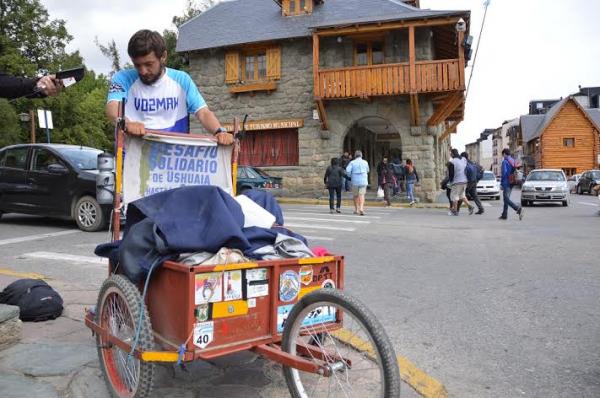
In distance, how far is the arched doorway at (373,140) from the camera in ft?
83.0

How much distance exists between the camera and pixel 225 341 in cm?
248

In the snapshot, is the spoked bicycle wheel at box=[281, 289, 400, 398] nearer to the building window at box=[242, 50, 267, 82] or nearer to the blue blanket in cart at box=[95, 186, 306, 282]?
the blue blanket in cart at box=[95, 186, 306, 282]

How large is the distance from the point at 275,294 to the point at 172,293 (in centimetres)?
50

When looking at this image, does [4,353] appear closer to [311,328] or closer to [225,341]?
[225,341]

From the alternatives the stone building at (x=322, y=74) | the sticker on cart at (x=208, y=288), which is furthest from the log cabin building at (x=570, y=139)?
the sticker on cart at (x=208, y=288)

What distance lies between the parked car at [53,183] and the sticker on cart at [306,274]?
7.13 metres

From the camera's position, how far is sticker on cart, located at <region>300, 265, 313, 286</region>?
2699 millimetres

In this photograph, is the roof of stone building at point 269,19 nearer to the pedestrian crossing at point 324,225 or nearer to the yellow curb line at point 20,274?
the pedestrian crossing at point 324,225

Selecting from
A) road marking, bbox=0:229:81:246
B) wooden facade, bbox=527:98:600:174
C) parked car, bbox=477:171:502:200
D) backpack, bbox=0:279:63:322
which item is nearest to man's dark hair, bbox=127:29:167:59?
backpack, bbox=0:279:63:322

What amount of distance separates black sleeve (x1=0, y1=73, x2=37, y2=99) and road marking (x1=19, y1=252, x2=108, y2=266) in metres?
3.91

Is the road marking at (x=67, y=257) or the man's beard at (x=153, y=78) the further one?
the road marking at (x=67, y=257)

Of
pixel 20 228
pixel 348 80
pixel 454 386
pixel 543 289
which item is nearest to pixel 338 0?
pixel 348 80

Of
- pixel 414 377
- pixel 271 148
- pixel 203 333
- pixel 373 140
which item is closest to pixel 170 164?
pixel 203 333

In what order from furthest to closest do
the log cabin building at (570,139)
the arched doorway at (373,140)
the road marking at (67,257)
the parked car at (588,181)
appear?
the log cabin building at (570,139) < the parked car at (588,181) < the arched doorway at (373,140) < the road marking at (67,257)
